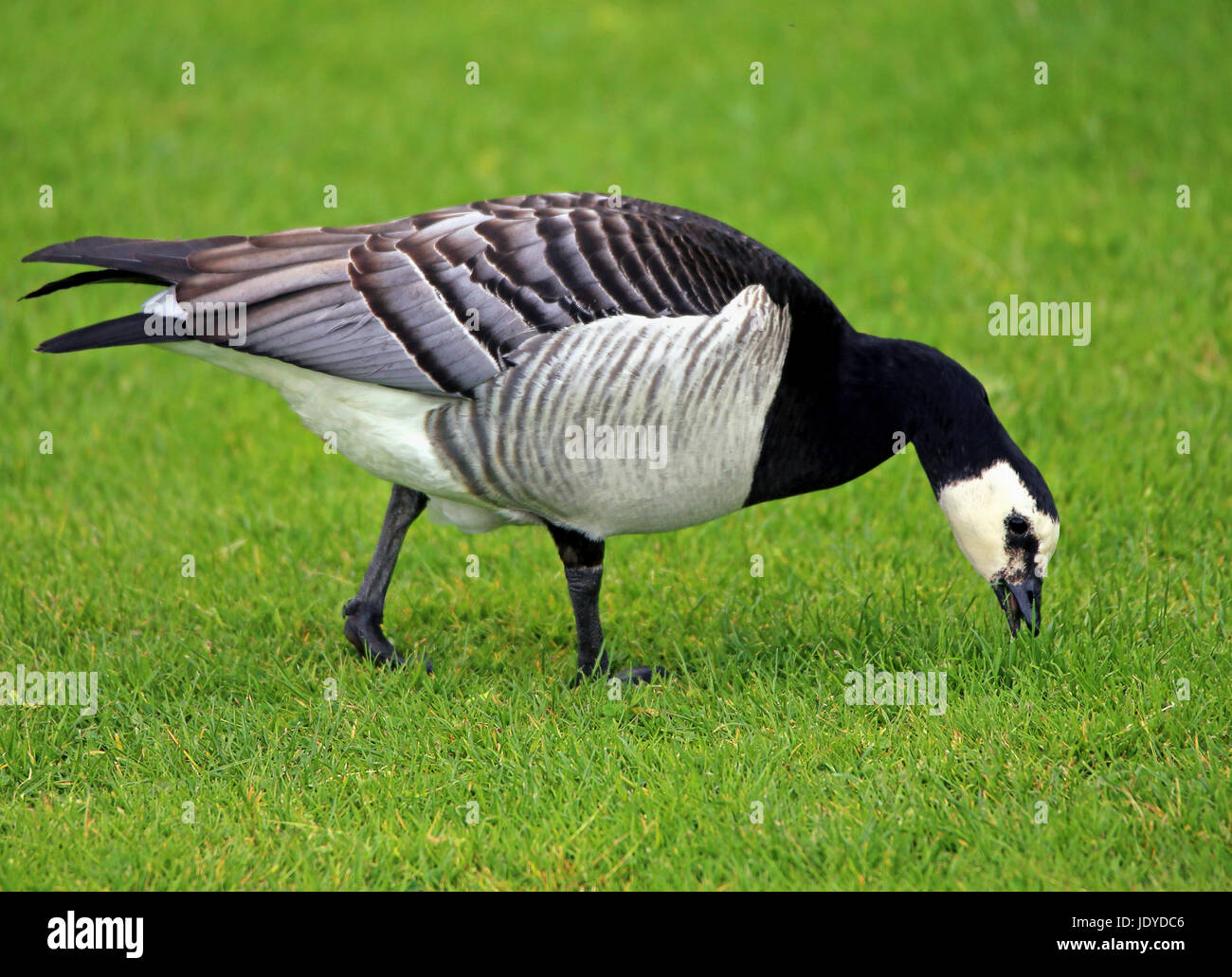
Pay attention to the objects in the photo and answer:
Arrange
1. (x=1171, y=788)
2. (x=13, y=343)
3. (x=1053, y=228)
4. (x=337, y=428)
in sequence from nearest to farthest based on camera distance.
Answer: (x=1171, y=788)
(x=337, y=428)
(x=13, y=343)
(x=1053, y=228)

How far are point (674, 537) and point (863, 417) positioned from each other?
1.86m

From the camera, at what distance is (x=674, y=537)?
696 cm

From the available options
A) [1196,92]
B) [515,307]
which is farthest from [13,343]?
[1196,92]

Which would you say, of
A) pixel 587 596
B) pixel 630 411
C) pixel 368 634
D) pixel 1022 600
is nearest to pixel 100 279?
pixel 368 634

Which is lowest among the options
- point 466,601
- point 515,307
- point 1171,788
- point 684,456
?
point 1171,788

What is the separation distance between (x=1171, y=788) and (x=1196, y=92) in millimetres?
8164

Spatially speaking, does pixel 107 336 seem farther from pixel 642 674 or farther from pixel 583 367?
pixel 642 674

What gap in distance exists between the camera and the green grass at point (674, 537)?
454cm

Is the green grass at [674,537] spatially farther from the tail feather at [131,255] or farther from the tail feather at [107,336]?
the tail feather at [131,255]

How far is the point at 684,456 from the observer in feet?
16.5

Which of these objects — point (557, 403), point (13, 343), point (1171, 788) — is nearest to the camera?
point (1171, 788)

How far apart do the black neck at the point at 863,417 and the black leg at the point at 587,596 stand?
720mm

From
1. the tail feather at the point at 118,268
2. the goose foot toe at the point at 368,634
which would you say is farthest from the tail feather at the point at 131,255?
the goose foot toe at the point at 368,634

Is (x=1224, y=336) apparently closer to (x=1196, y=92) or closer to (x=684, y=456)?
(x=1196, y=92)
